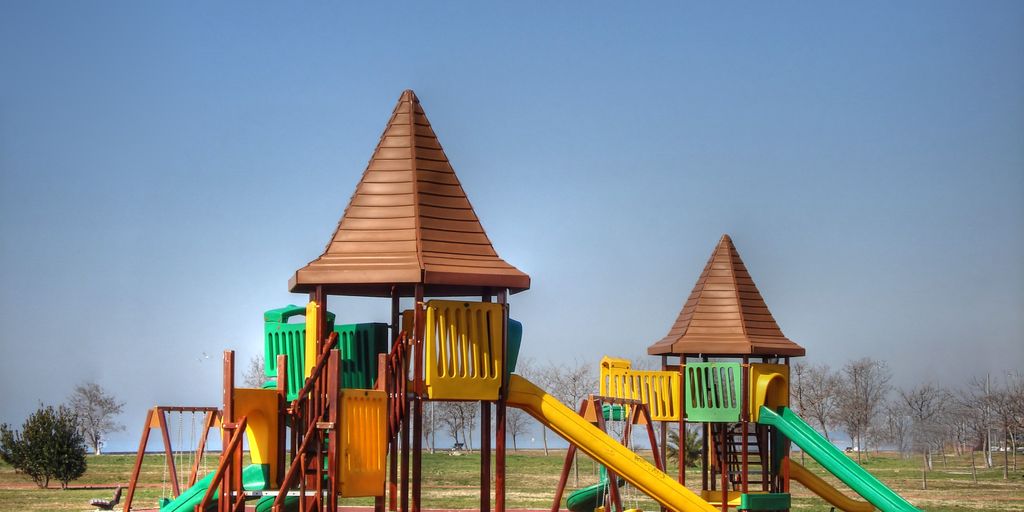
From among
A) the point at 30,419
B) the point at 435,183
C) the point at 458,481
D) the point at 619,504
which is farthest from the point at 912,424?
the point at 435,183

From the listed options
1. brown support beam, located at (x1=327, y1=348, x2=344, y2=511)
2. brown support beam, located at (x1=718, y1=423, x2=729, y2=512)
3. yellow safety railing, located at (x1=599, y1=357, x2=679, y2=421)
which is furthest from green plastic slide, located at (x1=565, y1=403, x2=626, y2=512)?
brown support beam, located at (x1=327, y1=348, x2=344, y2=511)

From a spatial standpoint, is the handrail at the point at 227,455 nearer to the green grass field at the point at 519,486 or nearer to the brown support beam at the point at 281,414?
the brown support beam at the point at 281,414

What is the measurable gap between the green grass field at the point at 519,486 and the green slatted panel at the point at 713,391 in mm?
5952

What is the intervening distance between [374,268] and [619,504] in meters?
6.16

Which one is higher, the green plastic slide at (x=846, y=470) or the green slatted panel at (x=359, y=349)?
the green slatted panel at (x=359, y=349)

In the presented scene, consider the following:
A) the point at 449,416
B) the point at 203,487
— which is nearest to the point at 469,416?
the point at 449,416

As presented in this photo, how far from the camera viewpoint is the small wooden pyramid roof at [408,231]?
15.7 m

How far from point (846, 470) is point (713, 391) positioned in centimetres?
297

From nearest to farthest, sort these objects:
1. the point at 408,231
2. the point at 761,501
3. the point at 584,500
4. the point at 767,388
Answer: the point at 408,231, the point at 584,500, the point at 767,388, the point at 761,501

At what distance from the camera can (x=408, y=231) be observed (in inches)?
637

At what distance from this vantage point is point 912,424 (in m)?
64.2

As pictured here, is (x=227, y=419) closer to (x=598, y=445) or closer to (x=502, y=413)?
(x=502, y=413)

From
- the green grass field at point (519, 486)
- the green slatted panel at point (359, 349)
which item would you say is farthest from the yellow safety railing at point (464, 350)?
the green grass field at point (519, 486)

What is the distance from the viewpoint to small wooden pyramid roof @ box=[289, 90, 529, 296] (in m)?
15.7
